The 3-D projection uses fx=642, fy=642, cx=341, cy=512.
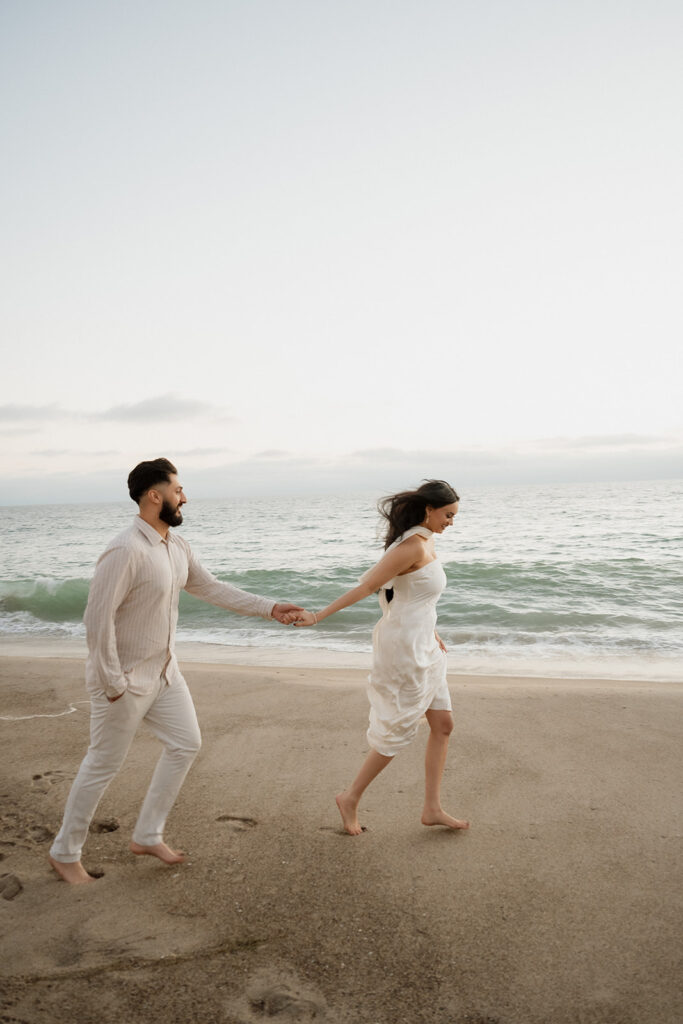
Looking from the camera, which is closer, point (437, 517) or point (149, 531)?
point (149, 531)

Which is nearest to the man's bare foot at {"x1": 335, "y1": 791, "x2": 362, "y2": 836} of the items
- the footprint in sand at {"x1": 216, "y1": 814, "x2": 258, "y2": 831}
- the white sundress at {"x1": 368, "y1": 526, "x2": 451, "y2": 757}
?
the white sundress at {"x1": 368, "y1": 526, "x2": 451, "y2": 757}

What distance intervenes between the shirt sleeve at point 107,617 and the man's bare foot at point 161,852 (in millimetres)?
1013

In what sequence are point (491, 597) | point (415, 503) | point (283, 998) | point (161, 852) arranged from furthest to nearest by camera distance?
1. point (491, 597)
2. point (415, 503)
3. point (161, 852)
4. point (283, 998)

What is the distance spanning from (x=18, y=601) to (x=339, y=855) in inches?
572

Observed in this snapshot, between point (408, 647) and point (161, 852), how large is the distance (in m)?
1.71

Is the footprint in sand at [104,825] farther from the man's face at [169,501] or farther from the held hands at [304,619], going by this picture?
the man's face at [169,501]

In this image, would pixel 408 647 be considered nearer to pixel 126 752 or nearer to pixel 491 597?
pixel 126 752

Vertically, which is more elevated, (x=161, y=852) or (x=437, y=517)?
(x=437, y=517)

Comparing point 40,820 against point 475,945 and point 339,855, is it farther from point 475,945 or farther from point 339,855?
point 475,945

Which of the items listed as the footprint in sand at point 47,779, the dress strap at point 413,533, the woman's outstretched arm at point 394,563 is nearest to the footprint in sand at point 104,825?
the footprint in sand at point 47,779

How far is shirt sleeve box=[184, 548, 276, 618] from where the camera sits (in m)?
3.69

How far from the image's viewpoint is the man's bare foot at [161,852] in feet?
11.2

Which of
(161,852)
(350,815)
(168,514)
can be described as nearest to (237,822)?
(161,852)

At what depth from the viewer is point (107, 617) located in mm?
3025
